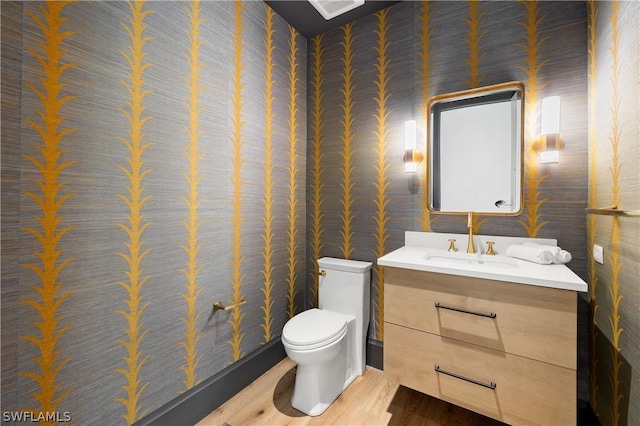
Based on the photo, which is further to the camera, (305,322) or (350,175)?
(350,175)

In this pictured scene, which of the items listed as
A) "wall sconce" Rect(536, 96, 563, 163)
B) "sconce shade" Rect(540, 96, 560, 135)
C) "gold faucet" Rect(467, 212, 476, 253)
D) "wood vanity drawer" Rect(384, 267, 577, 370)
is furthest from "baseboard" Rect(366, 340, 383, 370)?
"sconce shade" Rect(540, 96, 560, 135)

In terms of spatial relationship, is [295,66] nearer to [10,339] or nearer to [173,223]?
[173,223]

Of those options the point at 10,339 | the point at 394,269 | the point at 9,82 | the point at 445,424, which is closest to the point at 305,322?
the point at 394,269

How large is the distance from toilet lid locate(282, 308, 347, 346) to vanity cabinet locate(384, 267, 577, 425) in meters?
0.33

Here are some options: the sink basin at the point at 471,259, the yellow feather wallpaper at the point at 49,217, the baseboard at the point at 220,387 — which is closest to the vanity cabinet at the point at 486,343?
the sink basin at the point at 471,259

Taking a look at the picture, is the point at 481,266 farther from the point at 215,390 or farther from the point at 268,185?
the point at 215,390

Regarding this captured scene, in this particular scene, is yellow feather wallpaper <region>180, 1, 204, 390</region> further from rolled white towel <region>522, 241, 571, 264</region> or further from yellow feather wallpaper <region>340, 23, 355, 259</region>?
rolled white towel <region>522, 241, 571, 264</region>

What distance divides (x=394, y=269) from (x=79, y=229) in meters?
1.39

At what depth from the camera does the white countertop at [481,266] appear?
3.64ft

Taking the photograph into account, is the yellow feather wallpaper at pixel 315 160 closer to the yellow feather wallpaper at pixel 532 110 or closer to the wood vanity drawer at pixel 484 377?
the wood vanity drawer at pixel 484 377

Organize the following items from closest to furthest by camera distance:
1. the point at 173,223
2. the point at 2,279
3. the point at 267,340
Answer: the point at 2,279, the point at 173,223, the point at 267,340

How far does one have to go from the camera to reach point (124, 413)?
1.23m

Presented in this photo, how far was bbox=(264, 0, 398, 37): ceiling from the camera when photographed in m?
1.96

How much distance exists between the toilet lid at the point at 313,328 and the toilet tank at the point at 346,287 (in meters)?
0.14
